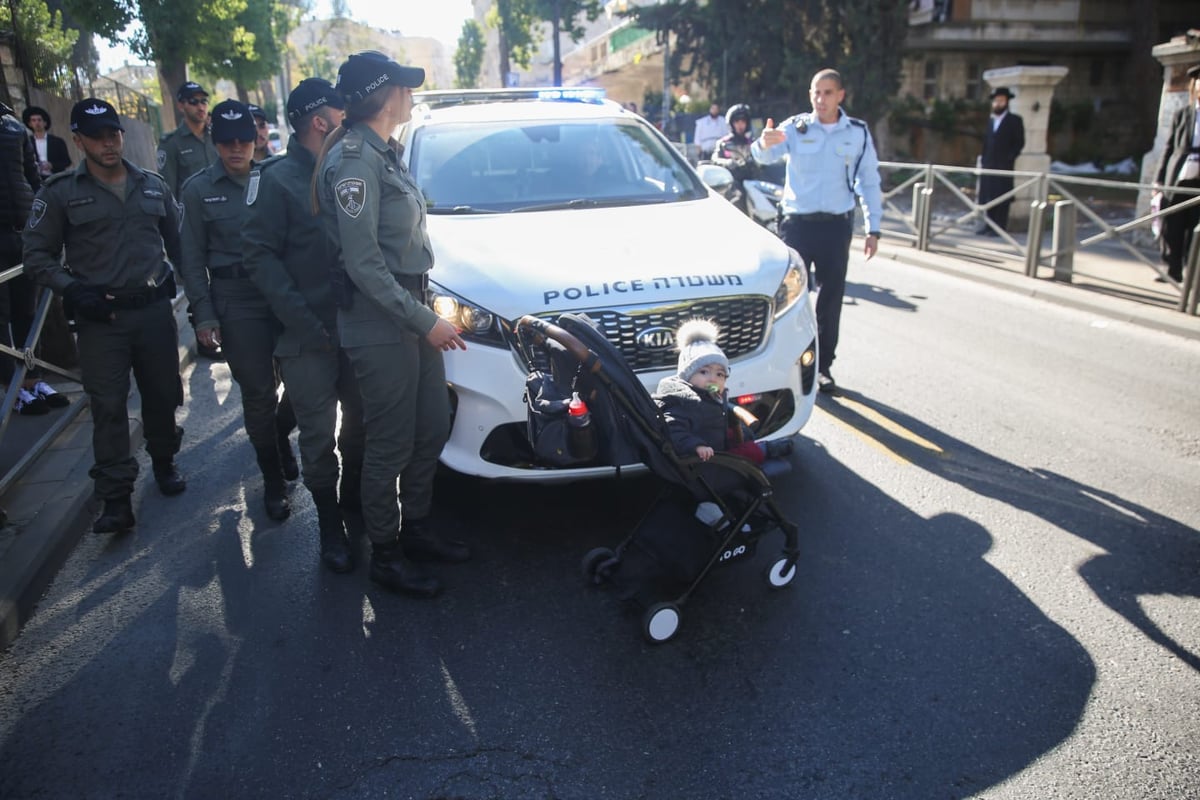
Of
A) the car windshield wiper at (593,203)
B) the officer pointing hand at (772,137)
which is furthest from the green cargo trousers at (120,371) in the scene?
the officer pointing hand at (772,137)

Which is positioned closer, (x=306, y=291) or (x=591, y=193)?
(x=306, y=291)

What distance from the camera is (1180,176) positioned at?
861 centimetres

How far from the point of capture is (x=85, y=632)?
141 inches

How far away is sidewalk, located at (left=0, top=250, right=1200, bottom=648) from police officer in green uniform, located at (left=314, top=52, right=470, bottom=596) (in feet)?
5.17

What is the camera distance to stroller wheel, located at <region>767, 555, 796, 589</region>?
3.63 meters

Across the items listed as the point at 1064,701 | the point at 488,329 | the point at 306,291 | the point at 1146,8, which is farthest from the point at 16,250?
the point at 1146,8

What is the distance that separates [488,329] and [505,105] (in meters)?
2.60

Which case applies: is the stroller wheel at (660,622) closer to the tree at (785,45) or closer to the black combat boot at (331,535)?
the black combat boot at (331,535)

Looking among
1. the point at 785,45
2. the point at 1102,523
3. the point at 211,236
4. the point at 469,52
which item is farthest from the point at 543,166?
the point at 469,52

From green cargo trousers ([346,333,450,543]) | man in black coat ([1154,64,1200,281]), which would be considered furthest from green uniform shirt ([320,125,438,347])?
man in black coat ([1154,64,1200,281])

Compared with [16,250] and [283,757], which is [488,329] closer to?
[283,757]

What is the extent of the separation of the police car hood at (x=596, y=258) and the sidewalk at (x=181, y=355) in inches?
87.6

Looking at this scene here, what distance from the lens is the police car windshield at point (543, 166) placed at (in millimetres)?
5031

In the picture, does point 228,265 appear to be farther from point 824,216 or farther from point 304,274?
point 824,216
